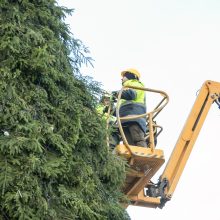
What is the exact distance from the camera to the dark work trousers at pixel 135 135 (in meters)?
8.61

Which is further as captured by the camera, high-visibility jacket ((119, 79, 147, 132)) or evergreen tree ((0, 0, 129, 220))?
high-visibility jacket ((119, 79, 147, 132))

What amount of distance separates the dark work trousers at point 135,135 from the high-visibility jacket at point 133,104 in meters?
0.06

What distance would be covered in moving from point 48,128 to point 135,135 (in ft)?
12.1

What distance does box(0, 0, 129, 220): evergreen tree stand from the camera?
467 centimetres

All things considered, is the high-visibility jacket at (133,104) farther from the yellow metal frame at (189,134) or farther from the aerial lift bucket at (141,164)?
the yellow metal frame at (189,134)

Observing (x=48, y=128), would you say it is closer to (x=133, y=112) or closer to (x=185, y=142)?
(x=133, y=112)

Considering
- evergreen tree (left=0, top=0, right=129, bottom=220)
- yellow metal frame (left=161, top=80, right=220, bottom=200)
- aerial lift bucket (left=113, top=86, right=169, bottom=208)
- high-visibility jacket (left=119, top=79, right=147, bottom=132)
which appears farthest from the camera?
yellow metal frame (left=161, top=80, right=220, bottom=200)

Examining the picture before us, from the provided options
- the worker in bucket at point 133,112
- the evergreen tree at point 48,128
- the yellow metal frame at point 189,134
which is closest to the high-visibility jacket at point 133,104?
the worker in bucket at point 133,112

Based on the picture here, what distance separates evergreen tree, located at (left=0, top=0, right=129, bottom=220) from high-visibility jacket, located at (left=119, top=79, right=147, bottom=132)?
2.41 metres

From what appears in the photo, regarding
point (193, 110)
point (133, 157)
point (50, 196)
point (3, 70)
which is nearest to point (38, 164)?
point (50, 196)

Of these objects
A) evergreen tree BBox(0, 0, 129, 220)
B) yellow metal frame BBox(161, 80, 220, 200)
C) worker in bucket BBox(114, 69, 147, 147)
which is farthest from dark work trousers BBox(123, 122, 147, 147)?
evergreen tree BBox(0, 0, 129, 220)

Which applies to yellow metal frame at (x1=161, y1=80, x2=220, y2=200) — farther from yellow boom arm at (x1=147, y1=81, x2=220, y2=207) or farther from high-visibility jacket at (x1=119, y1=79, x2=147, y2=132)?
high-visibility jacket at (x1=119, y1=79, x2=147, y2=132)

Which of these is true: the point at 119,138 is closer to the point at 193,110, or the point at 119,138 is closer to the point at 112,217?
the point at 193,110

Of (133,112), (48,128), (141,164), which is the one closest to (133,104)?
(133,112)
